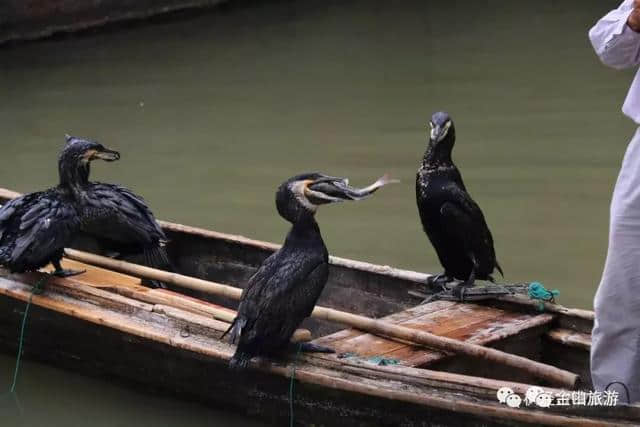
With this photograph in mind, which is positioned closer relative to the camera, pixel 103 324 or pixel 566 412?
pixel 566 412

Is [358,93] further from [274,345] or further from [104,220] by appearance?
[274,345]

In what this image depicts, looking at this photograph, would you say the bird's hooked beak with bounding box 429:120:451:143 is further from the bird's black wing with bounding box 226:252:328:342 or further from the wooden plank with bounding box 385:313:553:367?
the bird's black wing with bounding box 226:252:328:342

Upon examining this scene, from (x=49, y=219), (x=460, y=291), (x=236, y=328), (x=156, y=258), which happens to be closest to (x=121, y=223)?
(x=156, y=258)

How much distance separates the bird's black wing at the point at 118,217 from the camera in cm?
456

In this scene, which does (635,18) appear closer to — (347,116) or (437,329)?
(437,329)

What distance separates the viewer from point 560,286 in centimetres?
530

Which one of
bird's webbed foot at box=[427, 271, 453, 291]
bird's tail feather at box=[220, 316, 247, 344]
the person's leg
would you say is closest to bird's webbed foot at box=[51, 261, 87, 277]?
bird's tail feather at box=[220, 316, 247, 344]

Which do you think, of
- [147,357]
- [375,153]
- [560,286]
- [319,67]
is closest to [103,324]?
[147,357]

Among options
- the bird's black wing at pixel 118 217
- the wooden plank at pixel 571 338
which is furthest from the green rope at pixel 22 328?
the wooden plank at pixel 571 338

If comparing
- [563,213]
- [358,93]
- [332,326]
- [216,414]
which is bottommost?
[216,414]

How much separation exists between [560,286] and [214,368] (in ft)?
6.99

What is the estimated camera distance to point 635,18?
280 cm

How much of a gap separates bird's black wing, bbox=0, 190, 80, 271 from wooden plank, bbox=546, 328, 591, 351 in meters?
1.88

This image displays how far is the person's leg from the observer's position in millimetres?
A: 2895
